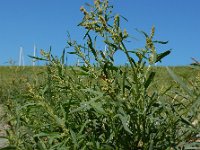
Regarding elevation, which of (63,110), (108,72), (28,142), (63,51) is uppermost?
(63,51)

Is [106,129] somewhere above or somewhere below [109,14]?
below

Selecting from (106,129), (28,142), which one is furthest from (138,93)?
(28,142)

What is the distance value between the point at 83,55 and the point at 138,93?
0.58 m

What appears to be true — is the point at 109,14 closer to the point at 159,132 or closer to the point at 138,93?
the point at 138,93

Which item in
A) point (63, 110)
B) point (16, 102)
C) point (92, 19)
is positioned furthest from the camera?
point (16, 102)

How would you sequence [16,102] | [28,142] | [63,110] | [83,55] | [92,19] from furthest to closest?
1. [16,102]
2. [28,142]
3. [83,55]
4. [63,110]
5. [92,19]

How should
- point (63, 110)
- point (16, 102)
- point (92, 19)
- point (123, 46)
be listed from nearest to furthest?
1. point (123, 46)
2. point (92, 19)
3. point (63, 110)
4. point (16, 102)

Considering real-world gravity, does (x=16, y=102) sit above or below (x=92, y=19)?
below

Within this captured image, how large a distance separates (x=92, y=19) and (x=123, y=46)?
271mm

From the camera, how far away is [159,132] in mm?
2365

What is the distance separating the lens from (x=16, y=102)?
312 cm

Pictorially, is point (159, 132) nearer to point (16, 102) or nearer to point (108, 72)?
point (108, 72)

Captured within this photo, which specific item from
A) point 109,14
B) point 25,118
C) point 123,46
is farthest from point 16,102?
point 123,46

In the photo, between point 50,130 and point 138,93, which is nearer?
point 138,93
